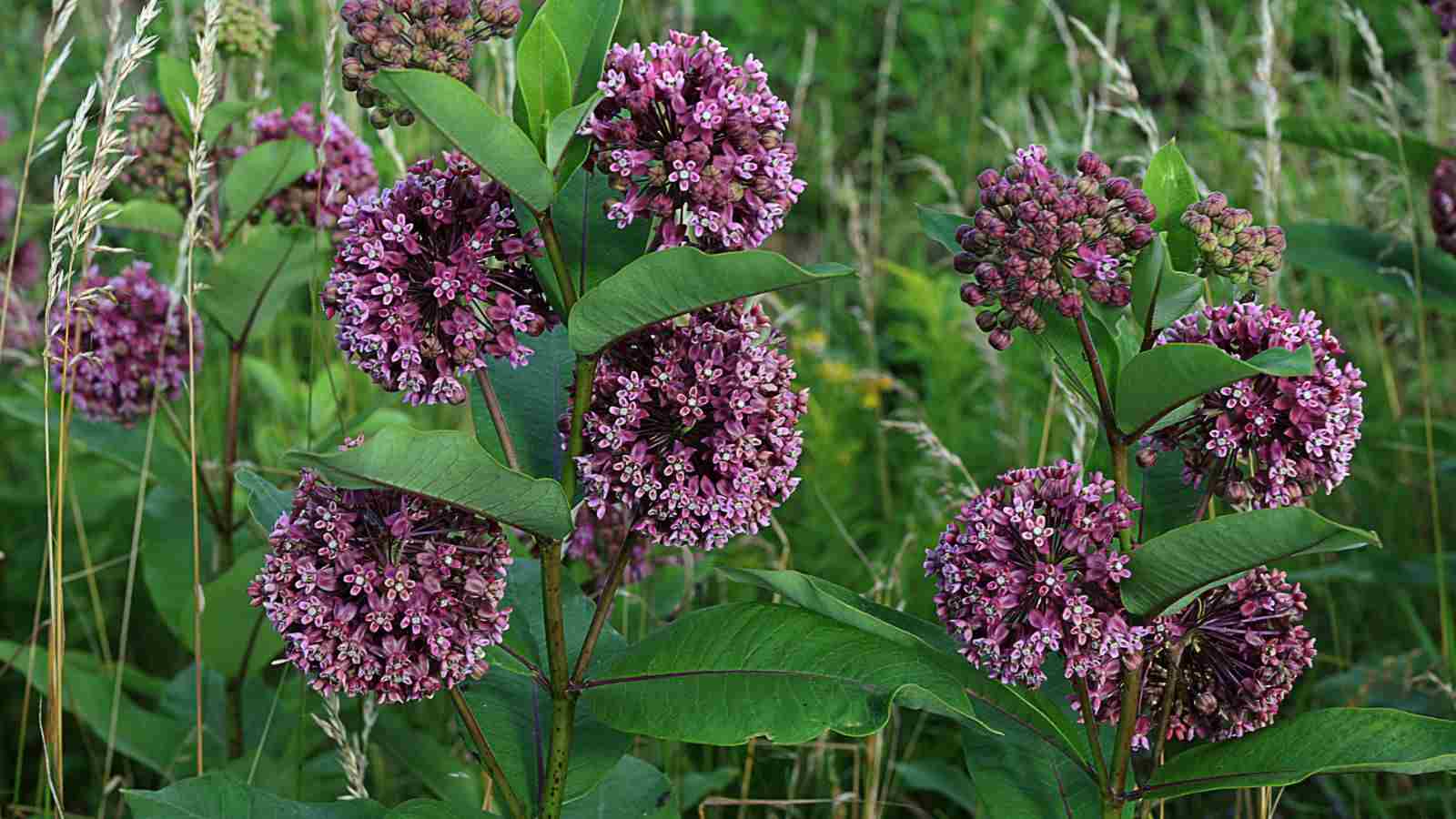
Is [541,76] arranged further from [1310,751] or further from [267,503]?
[1310,751]

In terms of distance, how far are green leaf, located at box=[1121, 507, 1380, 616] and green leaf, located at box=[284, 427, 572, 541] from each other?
0.63 meters

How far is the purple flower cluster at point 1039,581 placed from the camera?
1495 millimetres

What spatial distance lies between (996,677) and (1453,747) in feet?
1.59

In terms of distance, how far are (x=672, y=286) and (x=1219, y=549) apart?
2.04 ft

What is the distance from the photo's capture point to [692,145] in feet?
4.68

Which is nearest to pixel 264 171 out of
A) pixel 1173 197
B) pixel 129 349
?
pixel 129 349

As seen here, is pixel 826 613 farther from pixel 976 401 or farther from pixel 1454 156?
pixel 976 401

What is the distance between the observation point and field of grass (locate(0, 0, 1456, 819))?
101 inches

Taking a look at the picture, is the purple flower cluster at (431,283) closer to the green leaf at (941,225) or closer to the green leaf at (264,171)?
the green leaf at (941,225)

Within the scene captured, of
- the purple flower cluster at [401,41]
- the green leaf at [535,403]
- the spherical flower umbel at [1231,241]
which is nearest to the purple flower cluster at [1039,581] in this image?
the spherical flower umbel at [1231,241]

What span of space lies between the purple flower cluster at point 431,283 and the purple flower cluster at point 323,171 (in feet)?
3.82

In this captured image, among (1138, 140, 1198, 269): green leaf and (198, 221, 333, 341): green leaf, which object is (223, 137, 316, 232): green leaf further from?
(1138, 140, 1198, 269): green leaf

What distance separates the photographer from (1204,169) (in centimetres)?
535

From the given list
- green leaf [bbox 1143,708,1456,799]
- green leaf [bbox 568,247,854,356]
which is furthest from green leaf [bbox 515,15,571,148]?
green leaf [bbox 1143,708,1456,799]
